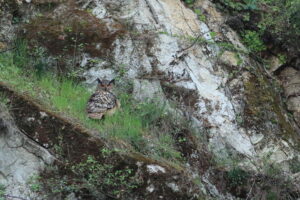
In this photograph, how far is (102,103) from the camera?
8648mm

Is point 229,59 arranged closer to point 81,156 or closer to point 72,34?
point 72,34

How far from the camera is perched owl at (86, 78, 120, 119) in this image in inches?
332

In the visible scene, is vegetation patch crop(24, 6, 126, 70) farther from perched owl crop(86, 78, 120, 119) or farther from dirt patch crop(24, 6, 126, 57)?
perched owl crop(86, 78, 120, 119)

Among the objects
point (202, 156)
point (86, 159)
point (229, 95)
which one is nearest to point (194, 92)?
point (229, 95)

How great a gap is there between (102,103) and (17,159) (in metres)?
1.84

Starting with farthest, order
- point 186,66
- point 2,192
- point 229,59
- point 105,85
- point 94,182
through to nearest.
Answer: point 229,59 < point 186,66 < point 105,85 < point 94,182 < point 2,192

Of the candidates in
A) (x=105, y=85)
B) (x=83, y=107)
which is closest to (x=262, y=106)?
(x=105, y=85)

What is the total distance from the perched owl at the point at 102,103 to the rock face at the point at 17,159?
1.26 m

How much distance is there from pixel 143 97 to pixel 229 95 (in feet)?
5.31

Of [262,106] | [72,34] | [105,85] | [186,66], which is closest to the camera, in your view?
[105,85]

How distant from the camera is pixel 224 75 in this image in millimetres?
10242

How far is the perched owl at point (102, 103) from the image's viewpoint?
8445 millimetres

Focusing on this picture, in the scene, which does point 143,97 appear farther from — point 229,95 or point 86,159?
point 86,159

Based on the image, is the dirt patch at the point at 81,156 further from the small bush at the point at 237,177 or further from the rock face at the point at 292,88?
the rock face at the point at 292,88
